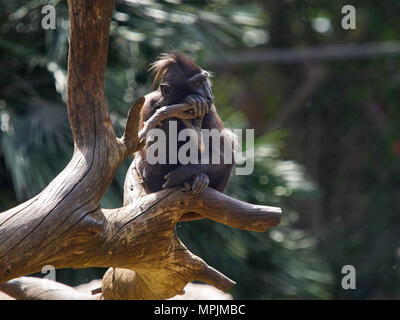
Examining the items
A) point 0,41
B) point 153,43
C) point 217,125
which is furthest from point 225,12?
point 217,125

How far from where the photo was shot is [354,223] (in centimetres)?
786

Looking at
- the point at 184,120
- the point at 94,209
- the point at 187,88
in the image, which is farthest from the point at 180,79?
the point at 94,209

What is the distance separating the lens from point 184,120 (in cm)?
255

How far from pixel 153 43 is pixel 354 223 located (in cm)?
436

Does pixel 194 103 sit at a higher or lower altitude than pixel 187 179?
higher

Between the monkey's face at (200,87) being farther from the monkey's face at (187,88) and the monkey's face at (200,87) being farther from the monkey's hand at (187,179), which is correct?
the monkey's hand at (187,179)

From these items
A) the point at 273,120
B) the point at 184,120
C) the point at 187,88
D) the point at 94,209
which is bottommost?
the point at 273,120

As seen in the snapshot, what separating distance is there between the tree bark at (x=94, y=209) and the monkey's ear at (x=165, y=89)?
10.2 inches

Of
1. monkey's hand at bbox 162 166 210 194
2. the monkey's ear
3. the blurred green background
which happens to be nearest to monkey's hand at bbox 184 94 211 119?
the monkey's ear

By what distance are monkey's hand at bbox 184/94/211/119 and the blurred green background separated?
66.1 inches

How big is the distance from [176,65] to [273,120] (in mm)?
5729

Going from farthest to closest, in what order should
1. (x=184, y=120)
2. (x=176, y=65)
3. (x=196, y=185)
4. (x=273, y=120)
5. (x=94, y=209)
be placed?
(x=273, y=120)
(x=176, y=65)
(x=184, y=120)
(x=196, y=185)
(x=94, y=209)

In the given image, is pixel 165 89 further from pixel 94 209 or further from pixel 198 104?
pixel 94 209

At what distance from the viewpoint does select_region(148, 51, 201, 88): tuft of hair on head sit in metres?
2.61
